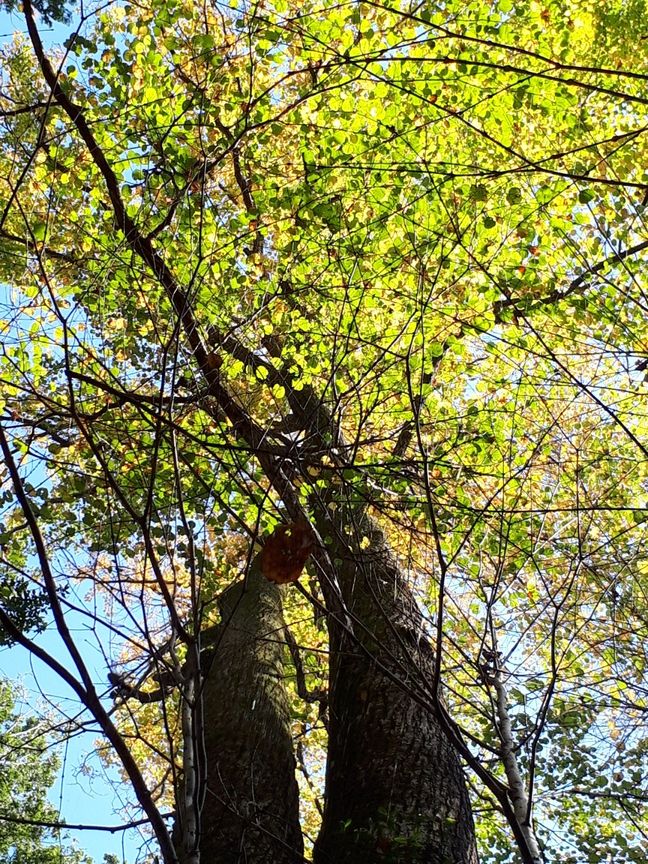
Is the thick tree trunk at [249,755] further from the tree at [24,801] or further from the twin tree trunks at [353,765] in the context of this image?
the tree at [24,801]

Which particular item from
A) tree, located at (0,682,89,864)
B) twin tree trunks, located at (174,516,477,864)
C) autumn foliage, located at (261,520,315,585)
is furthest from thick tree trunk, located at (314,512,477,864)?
tree, located at (0,682,89,864)

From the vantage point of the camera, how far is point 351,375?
192 inches

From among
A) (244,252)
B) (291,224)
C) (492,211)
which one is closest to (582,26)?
(492,211)

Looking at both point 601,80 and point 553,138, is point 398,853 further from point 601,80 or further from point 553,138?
point 553,138

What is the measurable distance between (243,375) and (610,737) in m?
4.17

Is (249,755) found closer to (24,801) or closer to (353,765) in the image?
(353,765)

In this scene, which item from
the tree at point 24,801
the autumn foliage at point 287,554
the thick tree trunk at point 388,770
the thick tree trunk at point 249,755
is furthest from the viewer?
the tree at point 24,801

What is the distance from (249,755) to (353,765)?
0.77m

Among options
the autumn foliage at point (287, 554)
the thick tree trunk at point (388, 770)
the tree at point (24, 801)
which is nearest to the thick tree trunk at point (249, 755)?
the autumn foliage at point (287, 554)

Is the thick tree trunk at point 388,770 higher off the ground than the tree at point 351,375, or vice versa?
the tree at point 351,375

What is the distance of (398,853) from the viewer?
3035 millimetres

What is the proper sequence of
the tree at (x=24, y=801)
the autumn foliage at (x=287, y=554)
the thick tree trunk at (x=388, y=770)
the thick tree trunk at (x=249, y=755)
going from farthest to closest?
the tree at (x=24, y=801), the thick tree trunk at (x=249, y=755), the thick tree trunk at (x=388, y=770), the autumn foliage at (x=287, y=554)

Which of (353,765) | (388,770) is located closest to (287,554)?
(388,770)

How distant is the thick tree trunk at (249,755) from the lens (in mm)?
3463
